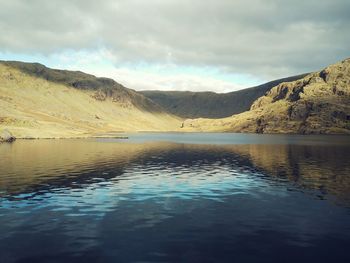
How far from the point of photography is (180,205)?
40.7 metres

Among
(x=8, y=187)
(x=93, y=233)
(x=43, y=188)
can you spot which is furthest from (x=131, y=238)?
(x=8, y=187)

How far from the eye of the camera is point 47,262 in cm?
2367

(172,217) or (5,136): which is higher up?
(5,136)

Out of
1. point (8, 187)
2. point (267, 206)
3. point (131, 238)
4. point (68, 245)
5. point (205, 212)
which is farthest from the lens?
point (8, 187)

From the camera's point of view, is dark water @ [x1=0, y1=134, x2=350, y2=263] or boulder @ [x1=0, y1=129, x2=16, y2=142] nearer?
dark water @ [x1=0, y1=134, x2=350, y2=263]

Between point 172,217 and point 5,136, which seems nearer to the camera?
point 172,217

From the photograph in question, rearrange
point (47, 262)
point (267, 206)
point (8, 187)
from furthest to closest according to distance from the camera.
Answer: point (8, 187) → point (267, 206) → point (47, 262)

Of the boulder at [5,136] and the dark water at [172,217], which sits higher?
the boulder at [5,136]

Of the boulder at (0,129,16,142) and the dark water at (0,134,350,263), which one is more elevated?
the boulder at (0,129,16,142)

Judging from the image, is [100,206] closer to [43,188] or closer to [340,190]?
[43,188]

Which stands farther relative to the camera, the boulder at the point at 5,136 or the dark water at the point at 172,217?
the boulder at the point at 5,136

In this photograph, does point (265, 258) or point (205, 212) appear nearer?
point (265, 258)

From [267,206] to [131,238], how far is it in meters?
18.5

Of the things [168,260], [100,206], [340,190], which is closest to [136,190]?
[100,206]
